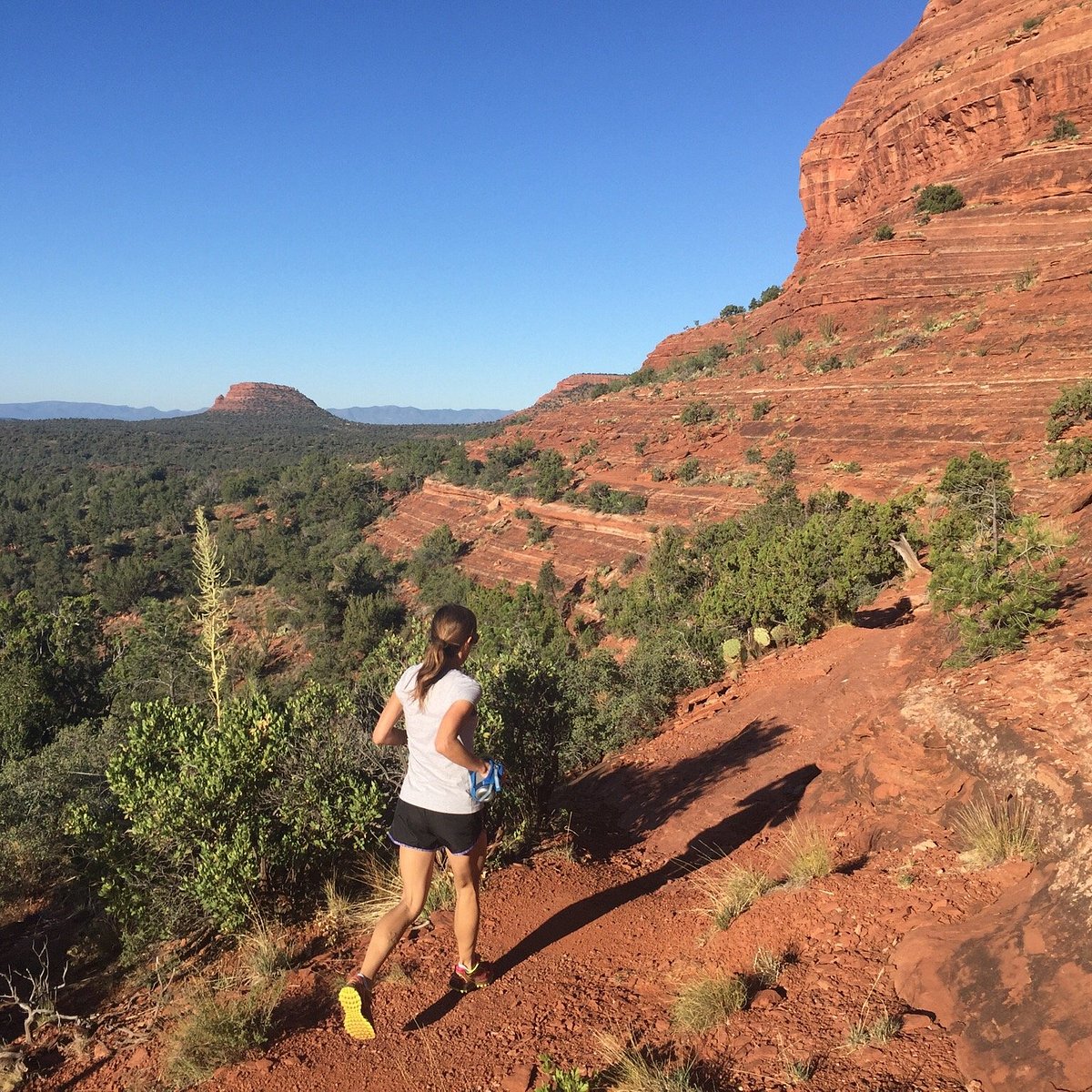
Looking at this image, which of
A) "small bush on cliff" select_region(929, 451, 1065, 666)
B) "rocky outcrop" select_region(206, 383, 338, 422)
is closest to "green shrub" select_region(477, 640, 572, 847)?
"small bush on cliff" select_region(929, 451, 1065, 666)

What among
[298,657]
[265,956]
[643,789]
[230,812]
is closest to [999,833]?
[265,956]

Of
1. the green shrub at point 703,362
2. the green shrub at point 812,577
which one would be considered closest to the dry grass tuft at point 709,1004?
the green shrub at point 812,577

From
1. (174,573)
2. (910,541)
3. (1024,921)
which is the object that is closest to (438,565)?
(174,573)

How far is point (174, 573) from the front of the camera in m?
36.7

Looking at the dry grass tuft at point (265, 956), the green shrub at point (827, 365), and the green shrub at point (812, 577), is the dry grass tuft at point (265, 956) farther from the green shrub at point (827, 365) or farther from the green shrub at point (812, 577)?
the green shrub at point (827, 365)

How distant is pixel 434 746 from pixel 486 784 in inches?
11.2

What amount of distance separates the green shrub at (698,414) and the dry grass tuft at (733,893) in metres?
29.3

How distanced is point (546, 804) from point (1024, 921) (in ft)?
11.9

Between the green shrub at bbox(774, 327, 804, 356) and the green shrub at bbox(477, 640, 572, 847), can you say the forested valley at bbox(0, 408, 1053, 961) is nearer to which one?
the green shrub at bbox(477, 640, 572, 847)

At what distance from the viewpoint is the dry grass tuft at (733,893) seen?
3377mm

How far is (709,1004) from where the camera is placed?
2.55m

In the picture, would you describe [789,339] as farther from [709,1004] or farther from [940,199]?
[709,1004]

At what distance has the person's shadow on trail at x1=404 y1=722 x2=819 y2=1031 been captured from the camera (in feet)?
10.7

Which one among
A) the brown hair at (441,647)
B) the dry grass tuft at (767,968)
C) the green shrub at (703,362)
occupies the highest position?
the green shrub at (703,362)
